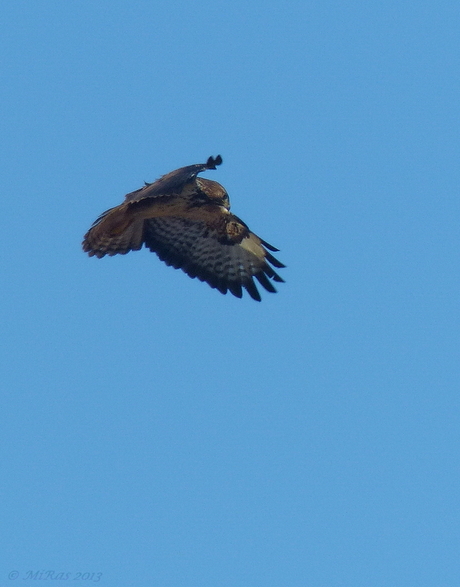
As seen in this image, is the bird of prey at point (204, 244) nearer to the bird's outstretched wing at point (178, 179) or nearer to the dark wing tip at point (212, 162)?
the bird's outstretched wing at point (178, 179)

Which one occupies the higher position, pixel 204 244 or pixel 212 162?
pixel 204 244

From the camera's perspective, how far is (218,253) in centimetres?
1068

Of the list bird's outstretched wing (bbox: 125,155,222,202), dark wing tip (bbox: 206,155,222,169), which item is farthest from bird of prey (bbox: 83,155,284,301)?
dark wing tip (bbox: 206,155,222,169)

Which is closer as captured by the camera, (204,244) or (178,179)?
(178,179)

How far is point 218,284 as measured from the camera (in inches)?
419

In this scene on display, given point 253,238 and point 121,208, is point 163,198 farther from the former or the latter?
point 253,238

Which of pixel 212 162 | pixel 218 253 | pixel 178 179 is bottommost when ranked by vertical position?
pixel 178 179

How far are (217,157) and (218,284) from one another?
88.9 inches

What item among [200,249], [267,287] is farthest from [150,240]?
[267,287]

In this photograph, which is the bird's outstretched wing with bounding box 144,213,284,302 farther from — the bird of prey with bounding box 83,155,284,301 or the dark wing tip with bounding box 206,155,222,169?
the dark wing tip with bounding box 206,155,222,169

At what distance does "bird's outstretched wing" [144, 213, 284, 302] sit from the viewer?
416 inches

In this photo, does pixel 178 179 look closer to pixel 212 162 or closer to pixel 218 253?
pixel 212 162

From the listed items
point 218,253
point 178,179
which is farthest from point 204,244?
point 178,179

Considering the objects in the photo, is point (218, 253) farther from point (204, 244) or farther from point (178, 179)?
point (178, 179)
